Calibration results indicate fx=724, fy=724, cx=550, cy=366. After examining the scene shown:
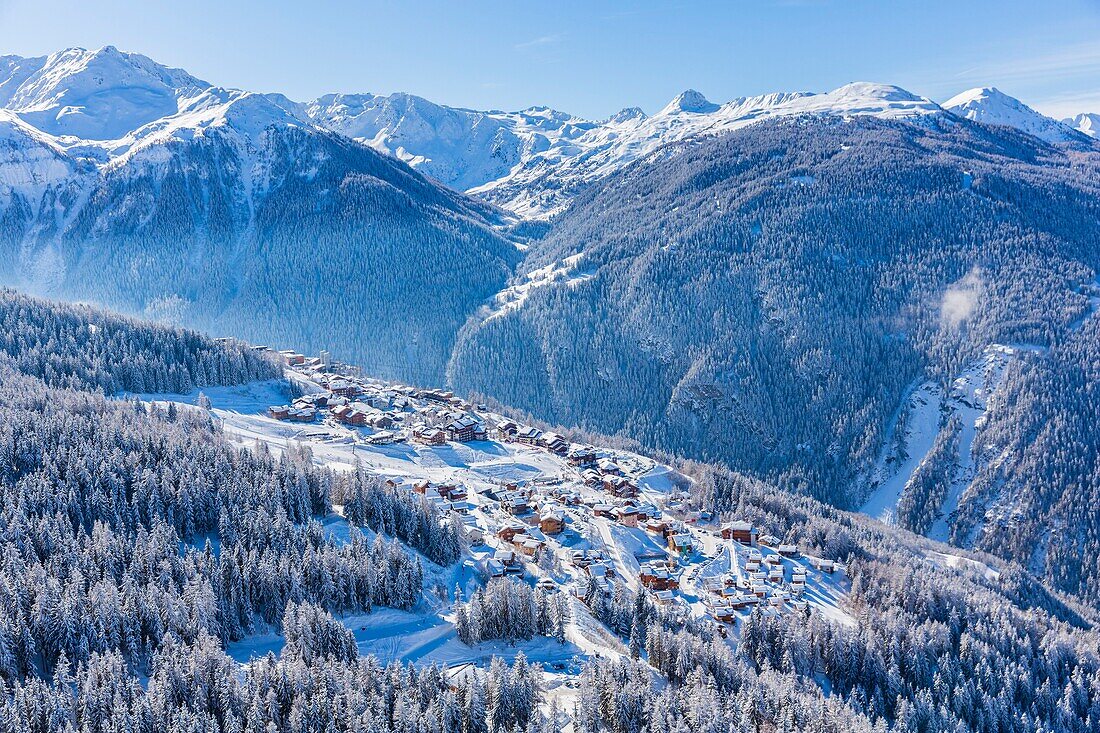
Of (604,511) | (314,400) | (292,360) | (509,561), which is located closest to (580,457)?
(604,511)

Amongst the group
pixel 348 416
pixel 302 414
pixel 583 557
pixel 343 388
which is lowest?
pixel 583 557

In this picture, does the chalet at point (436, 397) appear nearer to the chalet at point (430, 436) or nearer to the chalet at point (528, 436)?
the chalet at point (528, 436)

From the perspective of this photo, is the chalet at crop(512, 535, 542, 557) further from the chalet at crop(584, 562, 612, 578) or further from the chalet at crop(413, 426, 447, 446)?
the chalet at crop(413, 426, 447, 446)

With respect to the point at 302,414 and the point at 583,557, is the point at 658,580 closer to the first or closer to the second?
the point at 583,557

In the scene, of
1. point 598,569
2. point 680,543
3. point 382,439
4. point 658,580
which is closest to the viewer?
point 598,569

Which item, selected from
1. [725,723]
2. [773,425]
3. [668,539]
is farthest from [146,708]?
[773,425]

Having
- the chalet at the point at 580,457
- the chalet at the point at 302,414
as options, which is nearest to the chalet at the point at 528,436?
the chalet at the point at 580,457
